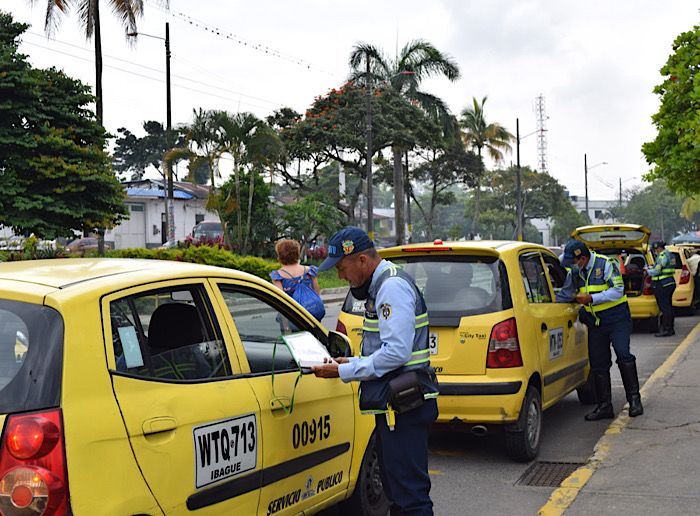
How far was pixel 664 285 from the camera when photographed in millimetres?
14164

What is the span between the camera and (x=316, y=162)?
128ft

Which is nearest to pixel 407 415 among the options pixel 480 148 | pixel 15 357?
pixel 15 357

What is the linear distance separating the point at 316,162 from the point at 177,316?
116 ft

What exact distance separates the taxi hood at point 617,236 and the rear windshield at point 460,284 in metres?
7.79

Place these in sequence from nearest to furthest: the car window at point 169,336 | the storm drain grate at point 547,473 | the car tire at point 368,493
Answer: the car window at point 169,336, the car tire at point 368,493, the storm drain grate at point 547,473

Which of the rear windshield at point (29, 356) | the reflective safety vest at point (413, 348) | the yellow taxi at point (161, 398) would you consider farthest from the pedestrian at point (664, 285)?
the rear windshield at point (29, 356)

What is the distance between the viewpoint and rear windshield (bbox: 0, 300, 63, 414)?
9.79ft

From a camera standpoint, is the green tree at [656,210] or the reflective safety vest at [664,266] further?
the green tree at [656,210]

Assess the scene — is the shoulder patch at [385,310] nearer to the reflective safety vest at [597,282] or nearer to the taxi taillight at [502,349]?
the taxi taillight at [502,349]

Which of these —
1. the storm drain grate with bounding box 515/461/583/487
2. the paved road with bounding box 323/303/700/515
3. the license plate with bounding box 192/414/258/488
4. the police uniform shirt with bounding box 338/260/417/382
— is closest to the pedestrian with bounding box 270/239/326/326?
the paved road with bounding box 323/303/700/515

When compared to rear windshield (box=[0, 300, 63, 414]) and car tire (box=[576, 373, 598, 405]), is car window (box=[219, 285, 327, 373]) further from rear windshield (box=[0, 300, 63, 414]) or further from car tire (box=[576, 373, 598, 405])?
car tire (box=[576, 373, 598, 405])

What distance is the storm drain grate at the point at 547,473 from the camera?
6.11 metres

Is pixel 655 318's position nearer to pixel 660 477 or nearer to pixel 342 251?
pixel 660 477

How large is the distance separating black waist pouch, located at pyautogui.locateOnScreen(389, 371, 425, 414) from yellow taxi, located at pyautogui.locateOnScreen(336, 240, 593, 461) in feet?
7.91
